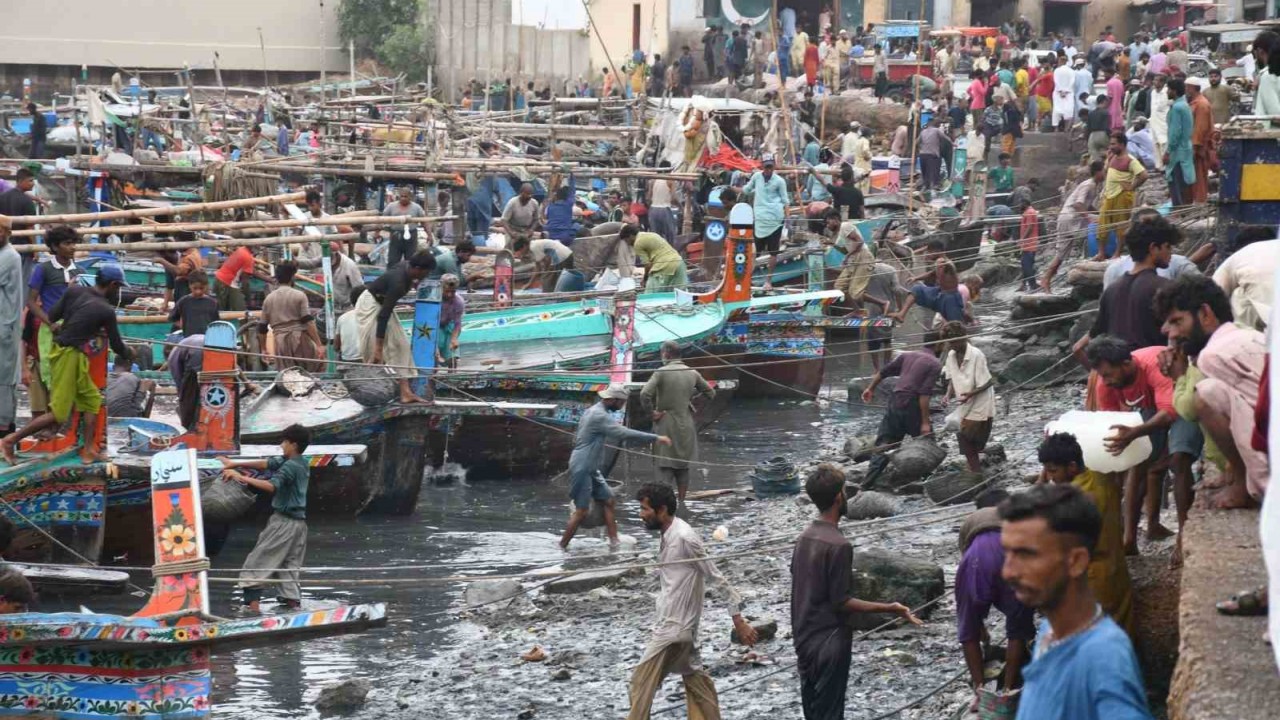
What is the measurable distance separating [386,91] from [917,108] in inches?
656

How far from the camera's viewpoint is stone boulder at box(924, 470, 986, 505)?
12172mm

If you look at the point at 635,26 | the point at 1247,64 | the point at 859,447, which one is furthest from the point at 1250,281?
the point at 635,26

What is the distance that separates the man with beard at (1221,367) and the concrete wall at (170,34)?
1653 inches

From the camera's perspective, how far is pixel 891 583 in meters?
9.49

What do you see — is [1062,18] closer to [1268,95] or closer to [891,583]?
[1268,95]

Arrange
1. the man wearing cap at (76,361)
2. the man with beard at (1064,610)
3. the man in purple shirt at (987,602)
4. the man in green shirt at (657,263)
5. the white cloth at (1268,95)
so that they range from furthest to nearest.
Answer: the man in green shirt at (657,263) → the white cloth at (1268,95) → the man wearing cap at (76,361) → the man in purple shirt at (987,602) → the man with beard at (1064,610)

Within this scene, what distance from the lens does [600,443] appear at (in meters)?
12.4

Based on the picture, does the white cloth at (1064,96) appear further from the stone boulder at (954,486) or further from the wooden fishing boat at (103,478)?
the wooden fishing boat at (103,478)

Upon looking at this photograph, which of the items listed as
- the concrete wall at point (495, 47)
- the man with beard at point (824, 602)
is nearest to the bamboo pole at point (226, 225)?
the man with beard at point (824, 602)

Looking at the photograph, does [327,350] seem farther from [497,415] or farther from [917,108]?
[917,108]

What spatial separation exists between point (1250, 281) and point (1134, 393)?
692mm

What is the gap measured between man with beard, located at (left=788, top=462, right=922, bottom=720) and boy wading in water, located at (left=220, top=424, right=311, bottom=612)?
3.97 meters

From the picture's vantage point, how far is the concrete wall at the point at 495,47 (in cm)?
4403

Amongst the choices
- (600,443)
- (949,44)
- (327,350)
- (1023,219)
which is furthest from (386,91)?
(600,443)
